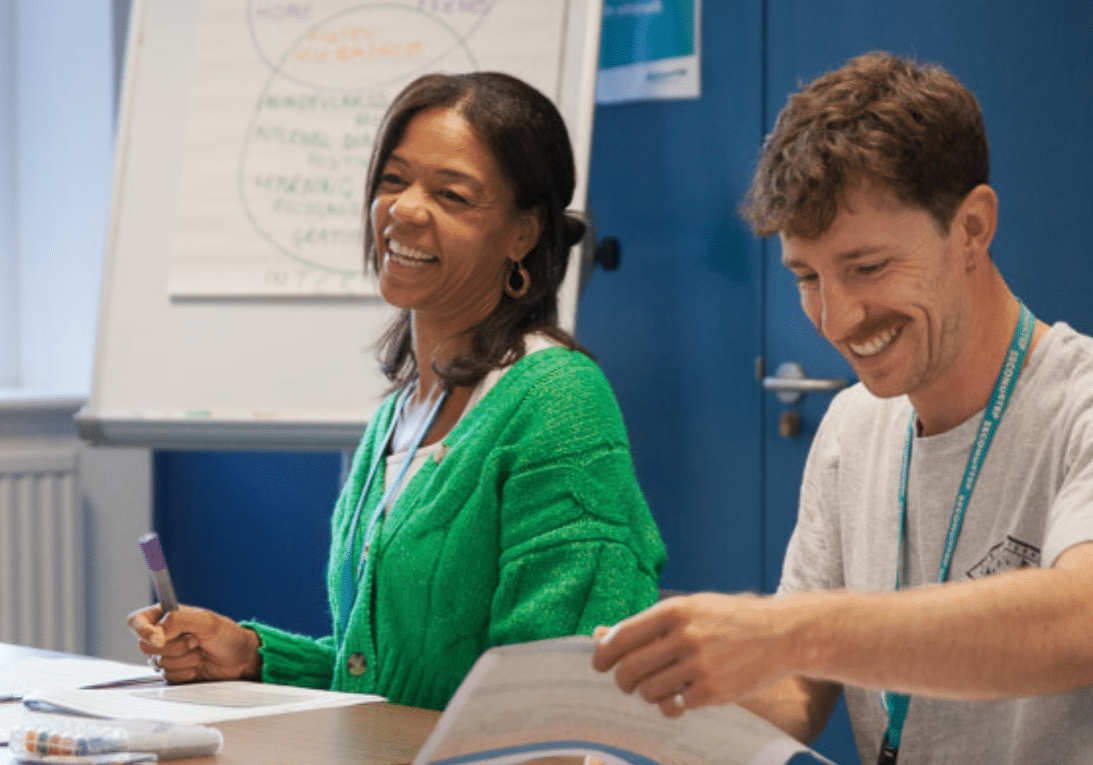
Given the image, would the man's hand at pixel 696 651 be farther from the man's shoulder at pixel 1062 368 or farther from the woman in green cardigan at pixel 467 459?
the woman in green cardigan at pixel 467 459

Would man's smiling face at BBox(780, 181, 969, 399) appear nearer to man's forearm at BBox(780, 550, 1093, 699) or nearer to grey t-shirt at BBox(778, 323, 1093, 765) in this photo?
grey t-shirt at BBox(778, 323, 1093, 765)

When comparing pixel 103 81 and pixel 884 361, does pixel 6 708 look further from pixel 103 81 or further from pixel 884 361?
pixel 103 81

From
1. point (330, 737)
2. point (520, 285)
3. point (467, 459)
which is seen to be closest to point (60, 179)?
point (520, 285)

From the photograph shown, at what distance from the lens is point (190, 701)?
4.98 ft

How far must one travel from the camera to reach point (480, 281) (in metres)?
1.89

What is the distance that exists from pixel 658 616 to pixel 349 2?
82.7 inches

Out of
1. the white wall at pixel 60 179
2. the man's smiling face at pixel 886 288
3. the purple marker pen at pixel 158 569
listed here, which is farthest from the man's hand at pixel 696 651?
the white wall at pixel 60 179

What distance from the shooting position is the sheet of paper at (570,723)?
92 centimetres

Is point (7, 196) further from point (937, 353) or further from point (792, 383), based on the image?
point (937, 353)

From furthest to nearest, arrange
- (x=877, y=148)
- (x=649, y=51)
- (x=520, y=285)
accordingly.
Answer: (x=649, y=51), (x=520, y=285), (x=877, y=148)

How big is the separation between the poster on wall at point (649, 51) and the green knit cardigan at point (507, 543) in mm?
1429

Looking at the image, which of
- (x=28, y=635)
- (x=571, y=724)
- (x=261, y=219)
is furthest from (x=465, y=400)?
(x=28, y=635)

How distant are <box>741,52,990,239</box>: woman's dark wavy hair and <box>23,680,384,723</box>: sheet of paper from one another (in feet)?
2.13

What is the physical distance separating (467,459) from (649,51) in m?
1.63
